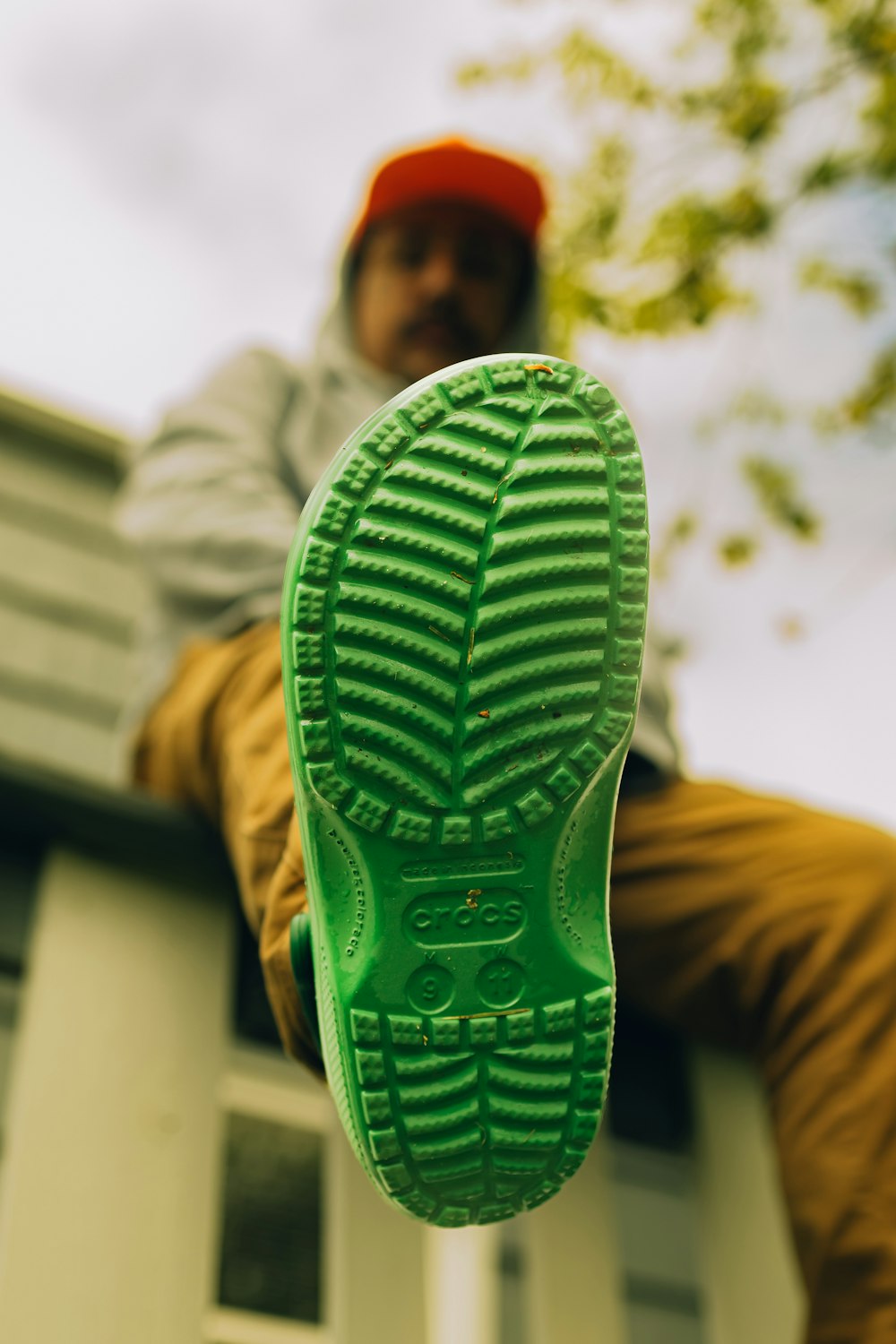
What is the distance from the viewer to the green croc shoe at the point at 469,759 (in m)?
1.03

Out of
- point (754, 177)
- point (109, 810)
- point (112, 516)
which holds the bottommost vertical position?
point (109, 810)

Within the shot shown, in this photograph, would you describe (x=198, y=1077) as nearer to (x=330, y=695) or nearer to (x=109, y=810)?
(x=109, y=810)

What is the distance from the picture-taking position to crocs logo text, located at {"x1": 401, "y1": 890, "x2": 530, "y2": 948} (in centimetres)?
106

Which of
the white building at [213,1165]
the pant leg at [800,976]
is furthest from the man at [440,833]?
the white building at [213,1165]

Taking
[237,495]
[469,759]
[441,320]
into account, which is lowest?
[469,759]

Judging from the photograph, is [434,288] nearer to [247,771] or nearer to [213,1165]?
[247,771]

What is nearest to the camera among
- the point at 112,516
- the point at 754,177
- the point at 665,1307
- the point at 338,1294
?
the point at 338,1294

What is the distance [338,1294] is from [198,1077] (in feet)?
0.99

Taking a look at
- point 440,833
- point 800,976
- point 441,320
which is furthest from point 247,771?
point 441,320

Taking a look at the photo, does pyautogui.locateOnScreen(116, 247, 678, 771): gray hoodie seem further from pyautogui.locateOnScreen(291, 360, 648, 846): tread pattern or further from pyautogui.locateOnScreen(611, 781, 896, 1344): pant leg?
pyautogui.locateOnScreen(291, 360, 648, 846): tread pattern

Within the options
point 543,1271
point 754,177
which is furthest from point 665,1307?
point 754,177

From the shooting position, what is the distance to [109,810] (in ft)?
5.82

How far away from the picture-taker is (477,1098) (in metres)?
1.02

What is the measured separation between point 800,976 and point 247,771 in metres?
0.66
